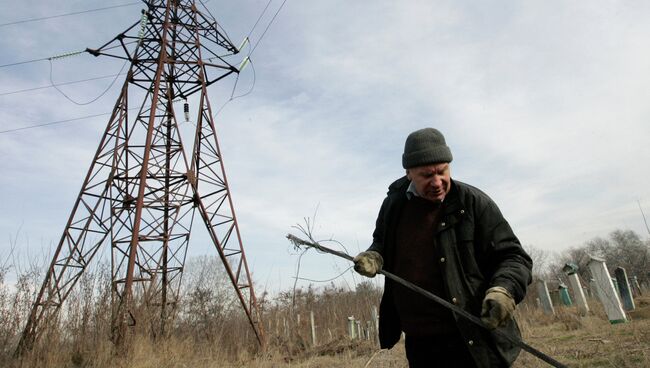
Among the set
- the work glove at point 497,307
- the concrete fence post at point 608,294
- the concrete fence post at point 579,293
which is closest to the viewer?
the work glove at point 497,307

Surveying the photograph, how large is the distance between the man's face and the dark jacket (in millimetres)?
47

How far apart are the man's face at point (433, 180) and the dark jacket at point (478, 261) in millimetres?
47

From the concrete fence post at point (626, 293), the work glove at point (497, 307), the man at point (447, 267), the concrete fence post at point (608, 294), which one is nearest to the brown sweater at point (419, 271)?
the man at point (447, 267)

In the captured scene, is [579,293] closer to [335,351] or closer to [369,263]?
[335,351]

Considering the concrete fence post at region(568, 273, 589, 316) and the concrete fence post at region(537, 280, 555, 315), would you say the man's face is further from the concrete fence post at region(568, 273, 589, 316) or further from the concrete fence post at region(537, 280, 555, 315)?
the concrete fence post at region(537, 280, 555, 315)

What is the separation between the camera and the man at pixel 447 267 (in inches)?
75.0

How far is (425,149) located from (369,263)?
0.73m

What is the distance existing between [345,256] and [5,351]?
539 centimetres

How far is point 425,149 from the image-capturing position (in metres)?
2.21

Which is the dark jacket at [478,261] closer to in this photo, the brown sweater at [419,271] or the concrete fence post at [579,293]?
the brown sweater at [419,271]

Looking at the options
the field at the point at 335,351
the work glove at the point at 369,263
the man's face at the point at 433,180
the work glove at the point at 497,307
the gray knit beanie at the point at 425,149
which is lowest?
the field at the point at 335,351

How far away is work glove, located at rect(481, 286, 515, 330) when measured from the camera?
1.76m

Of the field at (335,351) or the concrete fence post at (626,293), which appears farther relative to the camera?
the concrete fence post at (626,293)

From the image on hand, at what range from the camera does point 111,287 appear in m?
6.30
